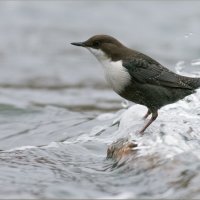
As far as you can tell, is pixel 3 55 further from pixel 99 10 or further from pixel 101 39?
pixel 101 39

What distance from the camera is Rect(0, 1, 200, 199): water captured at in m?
5.53

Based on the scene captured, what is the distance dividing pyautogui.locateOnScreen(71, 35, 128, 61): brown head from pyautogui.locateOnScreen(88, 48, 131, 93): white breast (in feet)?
0.18

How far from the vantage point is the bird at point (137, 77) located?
6.82 meters

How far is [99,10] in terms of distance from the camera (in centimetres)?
1803

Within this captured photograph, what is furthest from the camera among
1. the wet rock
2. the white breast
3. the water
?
the white breast

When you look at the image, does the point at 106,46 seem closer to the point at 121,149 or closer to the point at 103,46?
the point at 103,46

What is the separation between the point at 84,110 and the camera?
34.1 ft

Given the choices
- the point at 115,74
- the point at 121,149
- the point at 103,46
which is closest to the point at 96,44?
the point at 103,46

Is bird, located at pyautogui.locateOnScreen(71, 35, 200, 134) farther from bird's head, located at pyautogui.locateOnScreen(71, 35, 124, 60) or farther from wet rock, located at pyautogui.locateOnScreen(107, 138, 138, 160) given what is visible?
wet rock, located at pyautogui.locateOnScreen(107, 138, 138, 160)

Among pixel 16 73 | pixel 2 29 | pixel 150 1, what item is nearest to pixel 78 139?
pixel 16 73

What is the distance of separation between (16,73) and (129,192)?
27.0 feet

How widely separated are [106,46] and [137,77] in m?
0.41

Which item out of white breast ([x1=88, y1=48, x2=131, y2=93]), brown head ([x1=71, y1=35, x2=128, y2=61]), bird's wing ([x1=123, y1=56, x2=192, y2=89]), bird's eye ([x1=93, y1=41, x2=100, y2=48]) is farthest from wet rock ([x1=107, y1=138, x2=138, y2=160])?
bird's eye ([x1=93, y1=41, x2=100, y2=48])

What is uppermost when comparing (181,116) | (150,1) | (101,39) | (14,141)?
(150,1)
